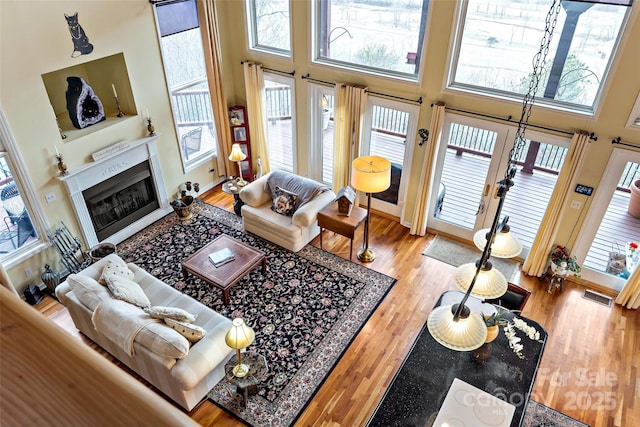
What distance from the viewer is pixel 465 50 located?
5949 millimetres

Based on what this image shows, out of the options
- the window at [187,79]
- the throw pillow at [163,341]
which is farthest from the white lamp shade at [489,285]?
the window at [187,79]

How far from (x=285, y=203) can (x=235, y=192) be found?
1276mm

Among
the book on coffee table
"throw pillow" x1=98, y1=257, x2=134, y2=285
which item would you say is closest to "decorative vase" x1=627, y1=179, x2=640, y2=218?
the book on coffee table

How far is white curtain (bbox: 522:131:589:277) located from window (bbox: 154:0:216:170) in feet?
17.6

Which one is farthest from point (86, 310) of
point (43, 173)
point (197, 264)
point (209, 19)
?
point (209, 19)

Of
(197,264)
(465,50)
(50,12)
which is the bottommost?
(197,264)

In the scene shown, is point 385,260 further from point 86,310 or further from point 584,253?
point 86,310

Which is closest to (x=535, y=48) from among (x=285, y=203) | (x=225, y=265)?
(x=285, y=203)

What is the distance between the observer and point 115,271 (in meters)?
5.25

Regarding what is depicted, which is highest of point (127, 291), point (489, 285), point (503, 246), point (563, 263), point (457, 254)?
point (503, 246)

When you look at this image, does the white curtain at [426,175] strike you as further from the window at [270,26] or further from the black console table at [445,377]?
the black console table at [445,377]

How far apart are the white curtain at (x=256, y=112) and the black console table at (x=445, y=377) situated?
497cm

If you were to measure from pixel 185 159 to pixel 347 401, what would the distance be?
4770mm

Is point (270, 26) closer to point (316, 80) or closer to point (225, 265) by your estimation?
point (316, 80)
